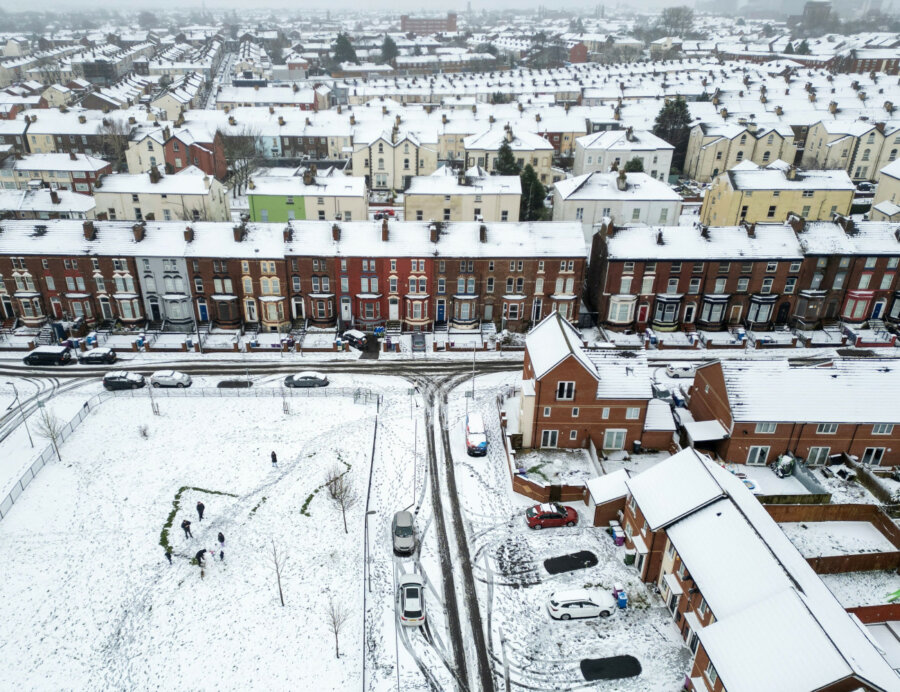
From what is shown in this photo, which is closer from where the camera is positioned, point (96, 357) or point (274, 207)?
point (96, 357)

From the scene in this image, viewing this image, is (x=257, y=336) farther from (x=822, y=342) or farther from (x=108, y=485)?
(x=822, y=342)

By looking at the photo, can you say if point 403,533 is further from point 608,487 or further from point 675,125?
point 675,125

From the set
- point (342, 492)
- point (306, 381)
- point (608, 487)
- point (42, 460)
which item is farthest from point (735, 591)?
point (42, 460)

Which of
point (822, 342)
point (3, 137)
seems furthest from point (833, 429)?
point (3, 137)

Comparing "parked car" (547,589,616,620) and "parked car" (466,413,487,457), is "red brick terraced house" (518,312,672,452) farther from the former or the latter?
"parked car" (547,589,616,620)

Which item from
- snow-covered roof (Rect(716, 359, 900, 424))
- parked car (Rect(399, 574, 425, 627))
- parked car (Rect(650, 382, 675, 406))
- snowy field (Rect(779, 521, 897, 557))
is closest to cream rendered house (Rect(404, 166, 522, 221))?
parked car (Rect(650, 382, 675, 406))

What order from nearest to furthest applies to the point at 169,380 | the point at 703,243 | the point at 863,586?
the point at 863,586 → the point at 169,380 → the point at 703,243

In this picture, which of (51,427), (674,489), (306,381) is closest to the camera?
(674,489)
